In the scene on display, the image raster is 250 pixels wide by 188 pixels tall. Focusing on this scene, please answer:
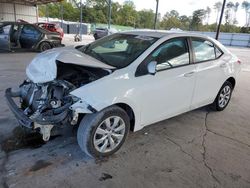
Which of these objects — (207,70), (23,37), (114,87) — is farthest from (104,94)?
(23,37)

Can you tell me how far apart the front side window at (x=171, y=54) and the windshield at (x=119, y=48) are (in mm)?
182

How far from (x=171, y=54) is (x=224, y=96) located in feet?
6.52

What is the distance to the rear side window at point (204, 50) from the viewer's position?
4137 mm

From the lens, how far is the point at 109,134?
3188 millimetres

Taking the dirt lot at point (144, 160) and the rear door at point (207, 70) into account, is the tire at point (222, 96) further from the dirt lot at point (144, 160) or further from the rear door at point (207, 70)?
the dirt lot at point (144, 160)

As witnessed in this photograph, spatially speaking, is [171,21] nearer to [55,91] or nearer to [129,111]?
[129,111]

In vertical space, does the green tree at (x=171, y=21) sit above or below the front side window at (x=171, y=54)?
above

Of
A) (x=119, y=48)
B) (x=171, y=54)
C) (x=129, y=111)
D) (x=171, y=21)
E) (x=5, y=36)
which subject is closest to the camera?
(x=129, y=111)

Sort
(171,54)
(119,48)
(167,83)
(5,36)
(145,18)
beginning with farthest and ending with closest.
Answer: (145,18) < (5,36) < (119,48) < (171,54) < (167,83)

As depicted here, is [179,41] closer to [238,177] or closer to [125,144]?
[125,144]

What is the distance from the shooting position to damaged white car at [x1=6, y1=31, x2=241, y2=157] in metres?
2.97

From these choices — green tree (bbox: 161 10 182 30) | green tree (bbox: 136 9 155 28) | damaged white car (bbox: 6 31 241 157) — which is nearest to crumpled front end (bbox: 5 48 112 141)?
damaged white car (bbox: 6 31 241 157)

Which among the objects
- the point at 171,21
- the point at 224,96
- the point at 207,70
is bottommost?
the point at 224,96

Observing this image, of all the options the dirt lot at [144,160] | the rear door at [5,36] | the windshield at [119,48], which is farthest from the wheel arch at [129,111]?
the rear door at [5,36]
